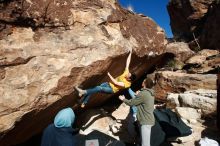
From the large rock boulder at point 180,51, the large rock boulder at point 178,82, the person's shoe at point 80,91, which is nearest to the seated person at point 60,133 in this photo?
the person's shoe at point 80,91

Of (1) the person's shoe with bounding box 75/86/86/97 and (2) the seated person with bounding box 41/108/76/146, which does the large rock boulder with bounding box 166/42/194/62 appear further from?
(2) the seated person with bounding box 41/108/76/146

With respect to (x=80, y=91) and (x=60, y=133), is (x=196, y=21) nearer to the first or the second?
(x=80, y=91)

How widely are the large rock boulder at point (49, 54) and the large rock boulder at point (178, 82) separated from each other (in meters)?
3.65

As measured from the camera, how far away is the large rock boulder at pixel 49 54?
6.01 metres

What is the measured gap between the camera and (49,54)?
651 cm

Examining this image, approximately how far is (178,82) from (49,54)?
617cm

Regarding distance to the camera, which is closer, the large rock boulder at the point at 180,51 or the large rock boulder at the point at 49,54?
the large rock boulder at the point at 49,54

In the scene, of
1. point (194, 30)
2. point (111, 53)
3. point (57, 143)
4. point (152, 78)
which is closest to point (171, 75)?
point (152, 78)

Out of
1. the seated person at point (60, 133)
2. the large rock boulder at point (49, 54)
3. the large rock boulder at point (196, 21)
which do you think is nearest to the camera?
the seated person at point (60, 133)

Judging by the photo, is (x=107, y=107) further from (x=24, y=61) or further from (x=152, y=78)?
(x=24, y=61)

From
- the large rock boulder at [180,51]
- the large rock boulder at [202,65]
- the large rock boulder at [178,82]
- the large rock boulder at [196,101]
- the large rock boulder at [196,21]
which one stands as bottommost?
the large rock boulder at [196,101]

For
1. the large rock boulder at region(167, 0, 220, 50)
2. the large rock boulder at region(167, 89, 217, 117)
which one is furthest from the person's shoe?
the large rock boulder at region(167, 0, 220, 50)

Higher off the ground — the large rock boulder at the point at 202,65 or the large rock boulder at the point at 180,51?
the large rock boulder at the point at 180,51

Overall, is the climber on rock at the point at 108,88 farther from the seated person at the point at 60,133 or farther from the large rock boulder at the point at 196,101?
the large rock boulder at the point at 196,101
